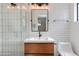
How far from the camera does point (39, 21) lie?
9.55 ft

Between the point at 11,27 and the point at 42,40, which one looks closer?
the point at 11,27

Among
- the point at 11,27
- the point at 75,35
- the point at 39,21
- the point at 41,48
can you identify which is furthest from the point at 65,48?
the point at 11,27

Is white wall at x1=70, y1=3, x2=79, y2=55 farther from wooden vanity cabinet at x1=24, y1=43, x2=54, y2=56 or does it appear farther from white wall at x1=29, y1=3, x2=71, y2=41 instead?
wooden vanity cabinet at x1=24, y1=43, x2=54, y2=56

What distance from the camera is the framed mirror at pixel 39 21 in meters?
2.88

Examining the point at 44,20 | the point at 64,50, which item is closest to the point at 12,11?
the point at 44,20

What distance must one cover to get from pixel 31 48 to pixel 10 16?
44.4 inches

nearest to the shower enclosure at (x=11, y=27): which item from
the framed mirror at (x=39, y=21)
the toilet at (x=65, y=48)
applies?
the framed mirror at (x=39, y=21)

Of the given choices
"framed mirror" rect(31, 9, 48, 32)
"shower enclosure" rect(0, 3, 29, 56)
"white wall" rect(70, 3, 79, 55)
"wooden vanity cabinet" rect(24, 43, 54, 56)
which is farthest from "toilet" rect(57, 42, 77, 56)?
"shower enclosure" rect(0, 3, 29, 56)

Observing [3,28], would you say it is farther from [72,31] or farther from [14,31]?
[72,31]

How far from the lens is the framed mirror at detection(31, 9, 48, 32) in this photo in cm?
288

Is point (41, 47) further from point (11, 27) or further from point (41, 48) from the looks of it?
point (11, 27)

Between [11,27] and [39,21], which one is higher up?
[39,21]

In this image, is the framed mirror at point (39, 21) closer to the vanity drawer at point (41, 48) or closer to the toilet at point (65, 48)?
the vanity drawer at point (41, 48)

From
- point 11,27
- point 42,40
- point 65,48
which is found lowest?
point 65,48
